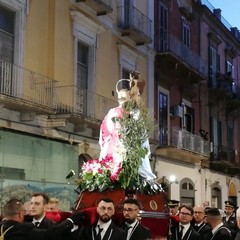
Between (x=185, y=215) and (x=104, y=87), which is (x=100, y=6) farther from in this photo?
(x=185, y=215)

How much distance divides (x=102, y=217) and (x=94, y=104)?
1000 centimetres

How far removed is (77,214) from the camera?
20.9 feet

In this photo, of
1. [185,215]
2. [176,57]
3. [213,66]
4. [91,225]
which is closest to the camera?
[91,225]

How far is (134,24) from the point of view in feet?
61.6

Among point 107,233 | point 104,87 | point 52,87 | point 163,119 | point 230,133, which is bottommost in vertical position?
point 107,233

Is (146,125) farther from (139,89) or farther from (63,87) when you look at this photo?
(63,87)

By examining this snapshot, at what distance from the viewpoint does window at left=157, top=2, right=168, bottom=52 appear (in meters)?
21.2

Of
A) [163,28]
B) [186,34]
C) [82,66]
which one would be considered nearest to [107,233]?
[82,66]

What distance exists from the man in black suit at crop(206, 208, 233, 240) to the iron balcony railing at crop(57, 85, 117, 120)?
7.46m

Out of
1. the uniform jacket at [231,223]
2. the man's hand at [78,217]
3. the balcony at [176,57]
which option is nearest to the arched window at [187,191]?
the balcony at [176,57]

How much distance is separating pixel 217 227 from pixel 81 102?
27.6 ft

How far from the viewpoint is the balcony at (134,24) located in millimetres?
18281

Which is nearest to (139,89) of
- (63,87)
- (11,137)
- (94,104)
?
(11,137)

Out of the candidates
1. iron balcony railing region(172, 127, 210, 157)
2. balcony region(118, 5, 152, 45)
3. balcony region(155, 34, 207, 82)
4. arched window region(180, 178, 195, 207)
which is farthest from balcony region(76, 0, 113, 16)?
arched window region(180, 178, 195, 207)
